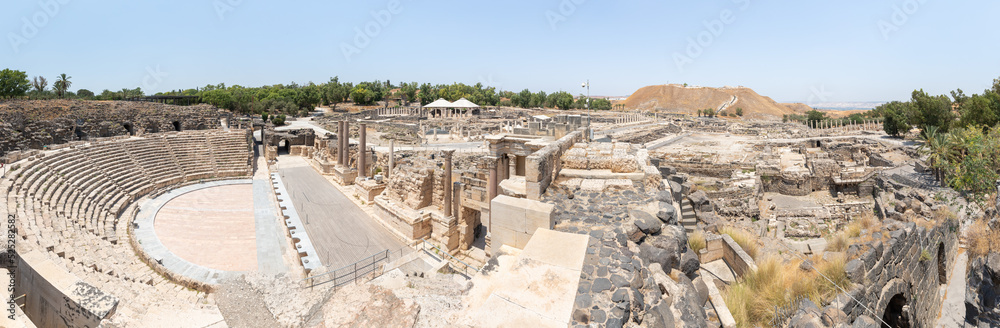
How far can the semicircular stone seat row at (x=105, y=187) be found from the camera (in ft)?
31.2

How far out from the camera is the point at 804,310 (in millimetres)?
4621

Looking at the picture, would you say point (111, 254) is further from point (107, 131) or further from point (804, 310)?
point (107, 131)

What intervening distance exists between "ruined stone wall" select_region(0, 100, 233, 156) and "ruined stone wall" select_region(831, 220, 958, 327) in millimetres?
30602

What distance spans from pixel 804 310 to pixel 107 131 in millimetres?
38412

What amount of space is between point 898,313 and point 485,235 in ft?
34.9

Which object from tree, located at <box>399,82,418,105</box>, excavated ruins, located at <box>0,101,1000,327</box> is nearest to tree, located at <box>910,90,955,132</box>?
excavated ruins, located at <box>0,101,1000,327</box>

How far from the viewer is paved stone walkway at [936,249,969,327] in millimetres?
7031

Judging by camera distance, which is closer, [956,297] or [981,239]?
[981,239]

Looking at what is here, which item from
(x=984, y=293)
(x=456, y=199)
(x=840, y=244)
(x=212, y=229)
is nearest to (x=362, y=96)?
(x=212, y=229)

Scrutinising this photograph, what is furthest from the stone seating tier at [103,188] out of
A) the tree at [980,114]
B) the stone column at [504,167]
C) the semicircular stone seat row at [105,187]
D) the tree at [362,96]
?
the tree at [362,96]

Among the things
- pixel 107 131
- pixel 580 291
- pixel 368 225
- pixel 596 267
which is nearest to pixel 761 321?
pixel 596 267

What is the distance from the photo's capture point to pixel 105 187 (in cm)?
1786

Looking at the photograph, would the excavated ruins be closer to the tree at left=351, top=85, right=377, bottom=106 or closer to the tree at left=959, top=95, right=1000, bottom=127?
the tree at left=959, top=95, right=1000, bottom=127

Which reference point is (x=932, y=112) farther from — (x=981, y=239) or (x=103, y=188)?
(x=103, y=188)
